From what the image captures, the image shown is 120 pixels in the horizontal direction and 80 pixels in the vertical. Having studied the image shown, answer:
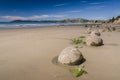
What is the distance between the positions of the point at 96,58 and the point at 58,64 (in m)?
1.73

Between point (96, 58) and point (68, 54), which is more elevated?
point (68, 54)

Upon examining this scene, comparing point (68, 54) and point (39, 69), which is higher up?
point (68, 54)

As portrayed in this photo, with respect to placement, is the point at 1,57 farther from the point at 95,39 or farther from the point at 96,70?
the point at 95,39

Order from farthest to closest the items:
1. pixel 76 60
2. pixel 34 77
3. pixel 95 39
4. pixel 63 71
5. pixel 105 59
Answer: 1. pixel 95 39
2. pixel 105 59
3. pixel 76 60
4. pixel 63 71
5. pixel 34 77

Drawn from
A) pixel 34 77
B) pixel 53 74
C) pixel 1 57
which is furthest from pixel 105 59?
pixel 1 57

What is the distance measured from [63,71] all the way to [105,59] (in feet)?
6.92

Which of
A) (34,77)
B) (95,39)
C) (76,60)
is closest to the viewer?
(34,77)

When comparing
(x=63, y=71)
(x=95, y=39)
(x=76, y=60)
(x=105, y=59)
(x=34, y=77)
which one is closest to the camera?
(x=34, y=77)

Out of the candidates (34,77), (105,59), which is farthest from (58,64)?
(105,59)

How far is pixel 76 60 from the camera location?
4801 mm

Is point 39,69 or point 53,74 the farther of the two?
point 39,69

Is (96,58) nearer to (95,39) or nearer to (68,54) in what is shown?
(68,54)

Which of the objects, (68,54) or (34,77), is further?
(68,54)

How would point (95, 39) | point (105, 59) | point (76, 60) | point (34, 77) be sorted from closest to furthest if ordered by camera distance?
point (34, 77)
point (76, 60)
point (105, 59)
point (95, 39)
